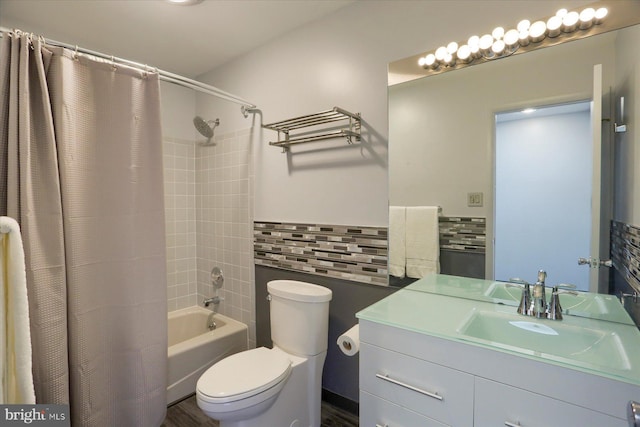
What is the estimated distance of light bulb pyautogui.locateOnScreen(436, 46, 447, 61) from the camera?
1.55m

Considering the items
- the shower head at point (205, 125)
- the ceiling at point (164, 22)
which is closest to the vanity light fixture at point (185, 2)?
the ceiling at point (164, 22)

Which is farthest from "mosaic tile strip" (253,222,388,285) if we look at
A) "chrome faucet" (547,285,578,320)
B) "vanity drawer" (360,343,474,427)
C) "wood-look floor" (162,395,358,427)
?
"wood-look floor" (162,395,358,427)

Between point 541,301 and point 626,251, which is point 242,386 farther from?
point 626,251

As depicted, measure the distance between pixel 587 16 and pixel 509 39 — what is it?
0.27m

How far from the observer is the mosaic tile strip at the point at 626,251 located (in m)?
1.11

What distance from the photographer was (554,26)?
1287 millimetres

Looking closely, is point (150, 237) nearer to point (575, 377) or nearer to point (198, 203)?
point (198, 203)

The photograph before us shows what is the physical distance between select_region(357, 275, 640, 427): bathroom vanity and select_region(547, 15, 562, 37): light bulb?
1.11 metres

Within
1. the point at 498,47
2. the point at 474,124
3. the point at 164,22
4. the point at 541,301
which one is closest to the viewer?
the point at 541,301

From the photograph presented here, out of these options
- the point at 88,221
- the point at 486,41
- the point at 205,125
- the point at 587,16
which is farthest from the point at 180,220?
the point at 587,16

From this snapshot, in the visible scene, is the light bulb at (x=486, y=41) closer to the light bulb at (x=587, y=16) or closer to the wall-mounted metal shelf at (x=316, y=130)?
the light bulb at (x=587, y=16)

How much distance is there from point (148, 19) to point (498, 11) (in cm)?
204

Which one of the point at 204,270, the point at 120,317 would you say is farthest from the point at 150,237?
the point at 204,270

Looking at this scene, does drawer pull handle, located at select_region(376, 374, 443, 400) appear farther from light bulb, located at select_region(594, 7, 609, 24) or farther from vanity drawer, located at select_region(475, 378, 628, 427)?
light bulb, located at select_region(594, 7, 609, 24)
